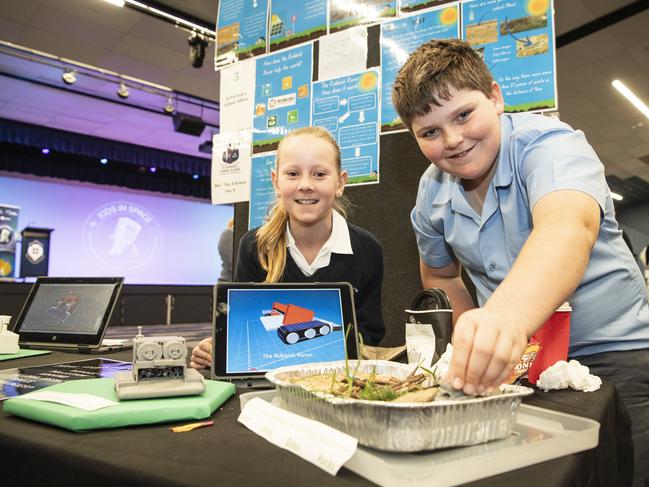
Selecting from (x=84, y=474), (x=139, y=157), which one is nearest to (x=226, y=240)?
(x=84, y=474)

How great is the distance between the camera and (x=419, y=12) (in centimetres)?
166

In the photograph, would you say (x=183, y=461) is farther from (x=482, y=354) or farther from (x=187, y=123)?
(x=187, y=123)

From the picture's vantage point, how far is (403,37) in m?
1.69

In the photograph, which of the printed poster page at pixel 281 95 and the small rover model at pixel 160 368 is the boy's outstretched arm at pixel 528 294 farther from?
the printed poster page at pixel 281 95

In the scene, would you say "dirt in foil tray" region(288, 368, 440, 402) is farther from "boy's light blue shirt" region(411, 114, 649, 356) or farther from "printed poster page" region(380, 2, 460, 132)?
"printed poster page" region(380, 2, 460, 132)

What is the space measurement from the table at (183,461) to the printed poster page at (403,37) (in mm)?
1264

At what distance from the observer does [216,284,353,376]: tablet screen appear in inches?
32.9

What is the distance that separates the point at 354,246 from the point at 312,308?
50 cm

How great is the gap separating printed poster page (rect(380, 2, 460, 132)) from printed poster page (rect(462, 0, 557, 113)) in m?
0.09

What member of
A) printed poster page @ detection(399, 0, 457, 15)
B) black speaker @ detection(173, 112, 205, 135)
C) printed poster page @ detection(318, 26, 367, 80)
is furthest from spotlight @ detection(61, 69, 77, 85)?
printed poster page @ detection(399, 0, 457, 15)

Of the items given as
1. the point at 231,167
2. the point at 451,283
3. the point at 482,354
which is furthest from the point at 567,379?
the point at 231,167

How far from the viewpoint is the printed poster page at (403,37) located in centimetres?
160

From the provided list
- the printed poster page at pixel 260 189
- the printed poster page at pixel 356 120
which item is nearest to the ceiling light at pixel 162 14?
the printed poster page at pixel 260 189

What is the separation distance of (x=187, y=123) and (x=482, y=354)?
6095 millimetres
